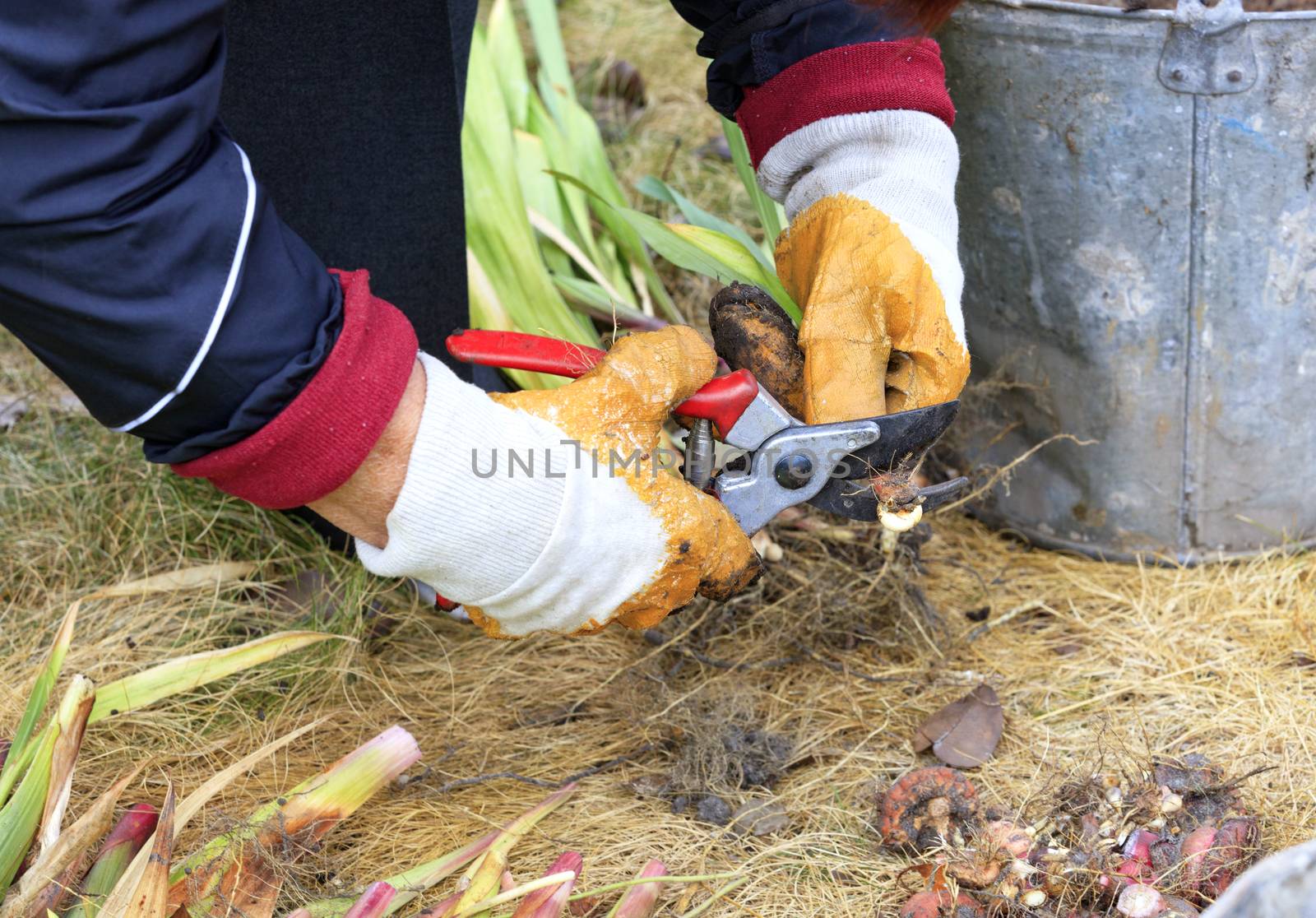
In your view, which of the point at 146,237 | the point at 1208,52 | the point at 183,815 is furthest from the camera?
the point at 1208,52

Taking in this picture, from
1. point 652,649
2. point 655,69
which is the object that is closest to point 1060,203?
point 652,649

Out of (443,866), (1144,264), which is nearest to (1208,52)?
(1144,264)

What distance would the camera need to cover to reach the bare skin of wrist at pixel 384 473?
1.26m

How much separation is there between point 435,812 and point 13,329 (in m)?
0.86

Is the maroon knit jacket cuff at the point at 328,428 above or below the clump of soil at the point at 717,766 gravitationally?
above

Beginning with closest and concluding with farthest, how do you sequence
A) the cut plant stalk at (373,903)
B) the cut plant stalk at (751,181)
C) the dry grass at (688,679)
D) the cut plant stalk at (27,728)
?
the cut plant stalk at (373,903), the cut plant stalk at (27,728), the dry grass at (688,679), the cut plant stalk at (751,181)

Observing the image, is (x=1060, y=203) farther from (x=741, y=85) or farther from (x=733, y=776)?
(x=733, y=776)

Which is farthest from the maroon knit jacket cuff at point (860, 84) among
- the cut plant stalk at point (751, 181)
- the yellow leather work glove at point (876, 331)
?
the cut plant stalk at point (751, 181)

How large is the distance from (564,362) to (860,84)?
0.62 metres

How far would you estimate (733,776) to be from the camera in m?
1.68

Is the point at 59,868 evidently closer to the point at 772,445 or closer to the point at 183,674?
the point at 183,674

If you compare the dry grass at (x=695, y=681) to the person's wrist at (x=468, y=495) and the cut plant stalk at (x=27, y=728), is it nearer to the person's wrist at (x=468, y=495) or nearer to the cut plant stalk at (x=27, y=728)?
the cut plant stalk at (x=27, y=728)

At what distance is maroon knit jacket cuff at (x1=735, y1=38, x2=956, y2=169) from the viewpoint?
1.65 meters

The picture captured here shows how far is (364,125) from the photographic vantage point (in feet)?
6.57
